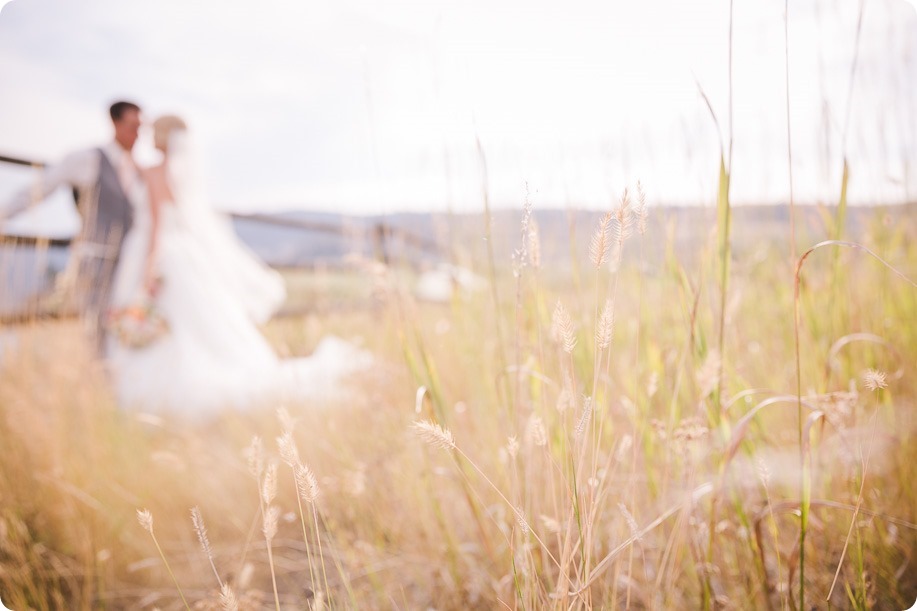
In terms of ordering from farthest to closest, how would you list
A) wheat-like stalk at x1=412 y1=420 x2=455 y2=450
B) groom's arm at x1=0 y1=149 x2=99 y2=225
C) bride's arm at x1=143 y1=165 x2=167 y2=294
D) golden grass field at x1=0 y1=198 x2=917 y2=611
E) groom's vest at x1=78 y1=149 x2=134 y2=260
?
bride's arm at x1=143 y1=165 x2=167 y2=294 < groom's vest at x1=78 y1=149 x2=134 y2=260 < groom's arm at x1=0 y1=149 x2=99 y2=225 < golden grass field at x1=0 y1=198 x2=917 y2=611 < wheat-like stalk at x1=412 y1=420 x2=455 y2=450

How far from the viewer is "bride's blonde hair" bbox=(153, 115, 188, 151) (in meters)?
2.83

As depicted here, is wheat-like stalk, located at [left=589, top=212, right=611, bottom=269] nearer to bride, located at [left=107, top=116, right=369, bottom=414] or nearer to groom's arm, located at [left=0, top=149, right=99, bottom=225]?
groom's arm, located at [left=0, top=149, right=99, bottom=225]

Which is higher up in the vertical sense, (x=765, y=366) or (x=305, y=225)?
(x=305, y=225)

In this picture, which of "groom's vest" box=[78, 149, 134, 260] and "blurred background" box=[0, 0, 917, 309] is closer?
"blurred background" box=[0, 0, 917, 309]

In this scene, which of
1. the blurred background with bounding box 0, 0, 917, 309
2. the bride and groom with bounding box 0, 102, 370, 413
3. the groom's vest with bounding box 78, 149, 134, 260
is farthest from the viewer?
the groom's vest with bounding box 78, 149, 134, 260

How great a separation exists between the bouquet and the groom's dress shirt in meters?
0.59

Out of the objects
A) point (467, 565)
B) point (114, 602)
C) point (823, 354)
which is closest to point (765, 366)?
point (823, 354)

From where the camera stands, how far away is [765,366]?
4.25ft

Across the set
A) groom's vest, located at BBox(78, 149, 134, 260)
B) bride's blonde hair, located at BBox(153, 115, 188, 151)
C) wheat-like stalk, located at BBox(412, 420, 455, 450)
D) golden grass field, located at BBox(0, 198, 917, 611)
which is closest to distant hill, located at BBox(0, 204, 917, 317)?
golden grass field, located at BBox(0, 198, 917, 611)

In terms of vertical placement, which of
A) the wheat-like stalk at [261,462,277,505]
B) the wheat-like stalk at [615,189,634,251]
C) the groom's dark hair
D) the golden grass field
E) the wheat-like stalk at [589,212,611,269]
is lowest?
the golden grass field

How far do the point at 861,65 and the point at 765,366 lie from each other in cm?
70

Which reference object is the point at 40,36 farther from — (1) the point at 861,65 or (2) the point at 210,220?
(2) the point at 210,220

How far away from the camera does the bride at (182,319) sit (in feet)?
7.63

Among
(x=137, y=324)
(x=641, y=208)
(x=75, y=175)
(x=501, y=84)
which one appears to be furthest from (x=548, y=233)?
(x=137, y=324)
